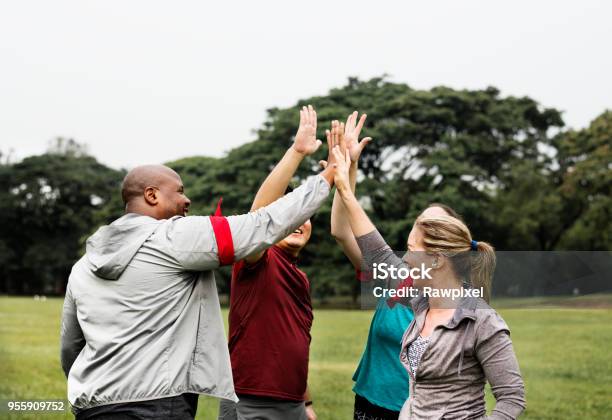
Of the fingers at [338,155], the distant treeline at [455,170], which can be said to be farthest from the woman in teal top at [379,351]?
the distant treeline at [455,170]

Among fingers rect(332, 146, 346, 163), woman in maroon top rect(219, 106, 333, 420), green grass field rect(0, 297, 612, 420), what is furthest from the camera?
green grass field rect(0, 297, 612, 420)

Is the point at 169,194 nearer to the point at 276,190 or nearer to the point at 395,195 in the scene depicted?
the point at 276,190

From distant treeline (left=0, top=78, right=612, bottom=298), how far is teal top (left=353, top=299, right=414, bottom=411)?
86.2 ft

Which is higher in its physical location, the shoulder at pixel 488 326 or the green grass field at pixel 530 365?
the shoulder at pixel 488 326

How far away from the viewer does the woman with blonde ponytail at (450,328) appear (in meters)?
2.98

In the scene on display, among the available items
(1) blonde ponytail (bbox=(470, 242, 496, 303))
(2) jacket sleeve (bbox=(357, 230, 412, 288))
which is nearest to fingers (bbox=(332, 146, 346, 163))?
(2) jacket sleeve (bbox=(357, 230, 412, 288))

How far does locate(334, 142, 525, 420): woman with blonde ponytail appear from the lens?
9.78 ft

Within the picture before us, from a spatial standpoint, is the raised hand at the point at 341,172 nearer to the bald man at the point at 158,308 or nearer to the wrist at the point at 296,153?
the wrist at the point at 296,153

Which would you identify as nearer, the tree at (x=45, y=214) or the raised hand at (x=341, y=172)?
the raised hand at (x=341, y=172)

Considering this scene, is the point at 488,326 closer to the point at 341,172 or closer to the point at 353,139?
the point at 341,172

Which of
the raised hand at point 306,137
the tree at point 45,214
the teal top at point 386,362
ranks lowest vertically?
the tree at point 45,214

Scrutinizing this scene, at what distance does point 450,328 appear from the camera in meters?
3.10

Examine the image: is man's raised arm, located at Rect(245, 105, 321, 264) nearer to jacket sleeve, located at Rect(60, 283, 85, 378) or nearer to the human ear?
the human ear

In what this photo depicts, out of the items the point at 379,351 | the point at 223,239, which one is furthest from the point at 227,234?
the point at 379,351
